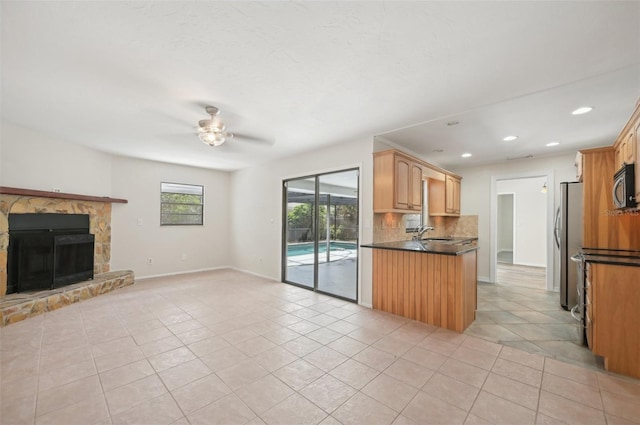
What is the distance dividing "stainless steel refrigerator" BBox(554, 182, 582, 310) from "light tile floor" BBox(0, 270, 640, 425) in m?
2.02

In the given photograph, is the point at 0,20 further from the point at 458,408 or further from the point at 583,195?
the point at 583,195

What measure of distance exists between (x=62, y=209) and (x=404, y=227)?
18.6ft

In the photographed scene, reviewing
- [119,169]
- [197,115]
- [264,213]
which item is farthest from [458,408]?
[119,169]

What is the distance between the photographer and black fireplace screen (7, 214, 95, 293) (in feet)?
12.1

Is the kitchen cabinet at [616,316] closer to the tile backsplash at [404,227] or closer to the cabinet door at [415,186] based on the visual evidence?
the cabinet door at [415,186]

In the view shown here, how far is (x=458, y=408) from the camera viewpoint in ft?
5.80

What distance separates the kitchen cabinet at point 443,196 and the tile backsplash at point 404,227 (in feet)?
1.57

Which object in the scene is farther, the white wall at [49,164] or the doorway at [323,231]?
the doorway at [323,231]

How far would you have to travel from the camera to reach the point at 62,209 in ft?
14.0

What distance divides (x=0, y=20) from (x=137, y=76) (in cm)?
77

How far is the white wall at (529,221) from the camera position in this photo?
288 inches

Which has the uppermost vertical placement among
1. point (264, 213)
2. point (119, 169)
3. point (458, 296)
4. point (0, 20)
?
point (0, 20)

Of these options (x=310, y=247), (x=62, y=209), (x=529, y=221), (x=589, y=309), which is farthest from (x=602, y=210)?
(x=62, y=209)

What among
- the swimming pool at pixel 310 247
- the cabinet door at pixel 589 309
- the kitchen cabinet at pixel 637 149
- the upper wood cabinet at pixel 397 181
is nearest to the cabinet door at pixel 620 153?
the kitchen cabinet at pixel 637 149
